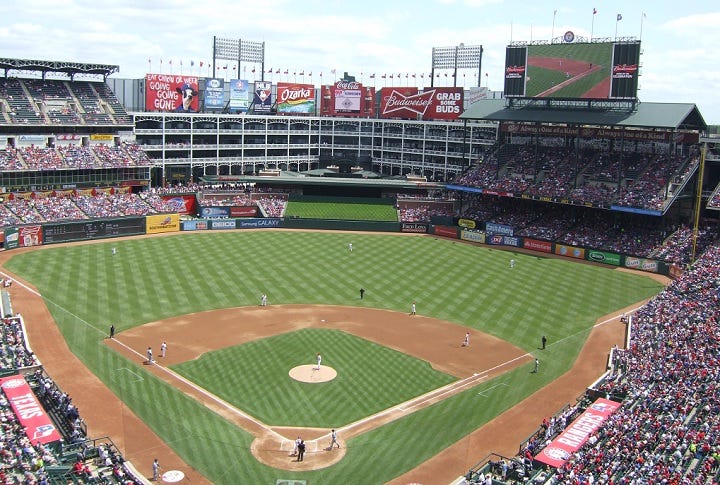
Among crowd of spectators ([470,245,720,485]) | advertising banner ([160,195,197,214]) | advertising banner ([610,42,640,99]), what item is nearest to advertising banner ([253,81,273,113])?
advertising banner ([160,195,197,214])

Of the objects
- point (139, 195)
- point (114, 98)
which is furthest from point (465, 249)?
point (114, 98)

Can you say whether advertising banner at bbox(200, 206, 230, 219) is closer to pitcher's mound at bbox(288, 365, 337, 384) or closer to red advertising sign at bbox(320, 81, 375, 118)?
red advertising sign at bbox(320, 81, 375, 118)

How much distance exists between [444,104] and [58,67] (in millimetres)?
48960

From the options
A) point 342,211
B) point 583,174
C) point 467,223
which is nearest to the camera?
point 583,174

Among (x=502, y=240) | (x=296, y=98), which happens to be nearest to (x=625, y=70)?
(x=502, y=240)

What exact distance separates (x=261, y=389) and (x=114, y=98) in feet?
194

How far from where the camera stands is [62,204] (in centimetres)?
6856

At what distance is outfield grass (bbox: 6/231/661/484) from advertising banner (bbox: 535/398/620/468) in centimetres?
462

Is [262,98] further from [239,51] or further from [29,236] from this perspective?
[29,236]

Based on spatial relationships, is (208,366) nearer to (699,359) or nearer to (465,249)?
(699,359)

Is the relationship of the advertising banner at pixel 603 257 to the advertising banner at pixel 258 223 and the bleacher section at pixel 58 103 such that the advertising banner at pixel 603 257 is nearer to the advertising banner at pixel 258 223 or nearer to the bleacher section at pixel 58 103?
the advertising banner at pixel 258 223

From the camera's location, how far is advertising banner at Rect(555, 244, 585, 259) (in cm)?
6588

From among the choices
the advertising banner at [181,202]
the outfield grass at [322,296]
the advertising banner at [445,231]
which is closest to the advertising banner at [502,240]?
the outfield grass at [322,296]

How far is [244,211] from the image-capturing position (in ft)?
259
